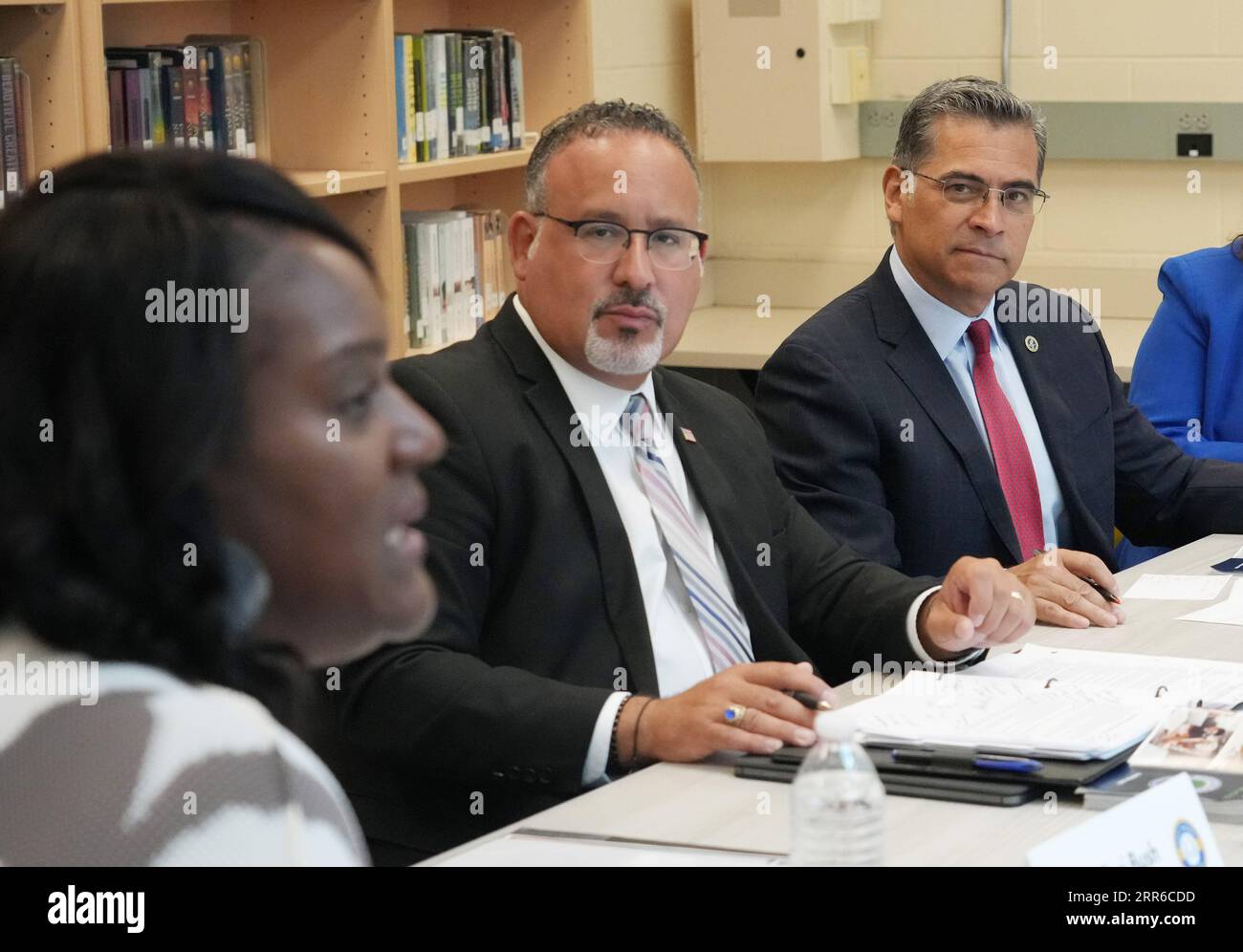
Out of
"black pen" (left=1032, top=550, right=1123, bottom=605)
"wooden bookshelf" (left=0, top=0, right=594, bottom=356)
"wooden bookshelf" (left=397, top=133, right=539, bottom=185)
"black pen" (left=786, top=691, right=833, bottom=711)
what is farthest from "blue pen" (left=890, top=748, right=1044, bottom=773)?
"wooden bookshelf" (left=397, top=133, right=539, bottom=185)

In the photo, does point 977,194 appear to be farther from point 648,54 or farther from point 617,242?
point 648,54

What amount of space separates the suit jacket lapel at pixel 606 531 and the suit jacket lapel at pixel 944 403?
80 centimetres

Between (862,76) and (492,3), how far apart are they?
1.27 meters

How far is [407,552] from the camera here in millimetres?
898

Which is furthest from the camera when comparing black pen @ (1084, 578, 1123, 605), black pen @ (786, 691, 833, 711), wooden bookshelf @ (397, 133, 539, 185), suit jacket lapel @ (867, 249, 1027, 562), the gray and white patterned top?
wooden bookshelf @ (397, 133, 539, 185)

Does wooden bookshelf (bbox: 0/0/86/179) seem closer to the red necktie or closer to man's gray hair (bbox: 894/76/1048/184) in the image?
man's gray hair (bbox: 894/76/1048/184)

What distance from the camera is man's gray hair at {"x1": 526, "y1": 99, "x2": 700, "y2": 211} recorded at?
2.11 m

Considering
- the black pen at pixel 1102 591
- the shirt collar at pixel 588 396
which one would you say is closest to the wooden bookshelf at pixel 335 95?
the shirt collar at pixel 588 396

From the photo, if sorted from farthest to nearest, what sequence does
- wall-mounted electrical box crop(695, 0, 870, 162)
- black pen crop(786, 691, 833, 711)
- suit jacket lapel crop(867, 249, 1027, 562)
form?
1. wall-mounted electrical box crop(695, 0, 870, 162)
2. suit jacket lapel crop(867, 249, 1027, 562)
3. black pen crop(786, 691, 833, 711)

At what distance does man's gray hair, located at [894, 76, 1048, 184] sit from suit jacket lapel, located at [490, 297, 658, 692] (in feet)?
3.57

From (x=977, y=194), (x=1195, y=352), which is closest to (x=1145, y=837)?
(x=977, y=194)

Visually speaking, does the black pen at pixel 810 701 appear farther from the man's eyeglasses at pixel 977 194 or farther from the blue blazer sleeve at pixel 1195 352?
the blue blazer sleeve at pixel 1195 352
